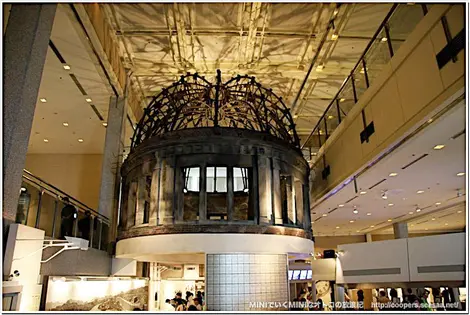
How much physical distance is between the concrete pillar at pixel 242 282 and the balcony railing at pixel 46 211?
322 cm

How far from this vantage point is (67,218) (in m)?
7.98

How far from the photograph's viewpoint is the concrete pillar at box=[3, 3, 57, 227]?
17.3 feet

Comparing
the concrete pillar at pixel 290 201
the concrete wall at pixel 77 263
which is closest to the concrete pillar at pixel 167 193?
the concrete wall at pixel 77 263

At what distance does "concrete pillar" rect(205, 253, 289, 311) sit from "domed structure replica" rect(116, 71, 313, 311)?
2 centimetres

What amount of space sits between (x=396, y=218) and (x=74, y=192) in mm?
16207

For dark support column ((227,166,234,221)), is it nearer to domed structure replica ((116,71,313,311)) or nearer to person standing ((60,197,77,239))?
domed structure replica ((116,71,313,311))

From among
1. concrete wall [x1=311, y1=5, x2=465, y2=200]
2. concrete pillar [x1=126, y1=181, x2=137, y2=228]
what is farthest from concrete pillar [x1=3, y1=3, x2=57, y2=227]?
concrete wall [x1=311, y1=5, x2=465, y2=200]

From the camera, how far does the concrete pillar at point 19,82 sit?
5260 millimetres

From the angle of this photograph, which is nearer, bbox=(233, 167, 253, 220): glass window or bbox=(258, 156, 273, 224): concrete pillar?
bbox=(258, 156, 273, 224): concrete pillar

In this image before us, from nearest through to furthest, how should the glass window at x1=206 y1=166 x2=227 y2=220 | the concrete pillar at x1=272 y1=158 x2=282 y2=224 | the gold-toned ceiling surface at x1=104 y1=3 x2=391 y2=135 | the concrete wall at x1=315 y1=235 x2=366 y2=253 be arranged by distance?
the concrete pillar at x1=272 y1=158 x2=282 y2=224 < the gold-toned ceiling surface at x1=104 y1=3 x2=391 y2=135 < the glass window at x1=206 y1=166 x2=227 y2=220 < the concrete wall at x1=315 y1=235 x2=366 y2=253

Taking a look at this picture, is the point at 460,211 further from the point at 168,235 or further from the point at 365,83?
the point at 168,235

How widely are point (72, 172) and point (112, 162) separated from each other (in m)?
8.58

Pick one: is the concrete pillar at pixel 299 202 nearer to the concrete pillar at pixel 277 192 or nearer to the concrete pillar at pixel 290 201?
the concrete pillar at pixel 290 201

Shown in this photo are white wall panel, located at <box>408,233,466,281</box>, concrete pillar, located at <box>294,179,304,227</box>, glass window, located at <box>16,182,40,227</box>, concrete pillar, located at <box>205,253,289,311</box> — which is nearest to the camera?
glass window, located at <box>16,182,40,227</box>
